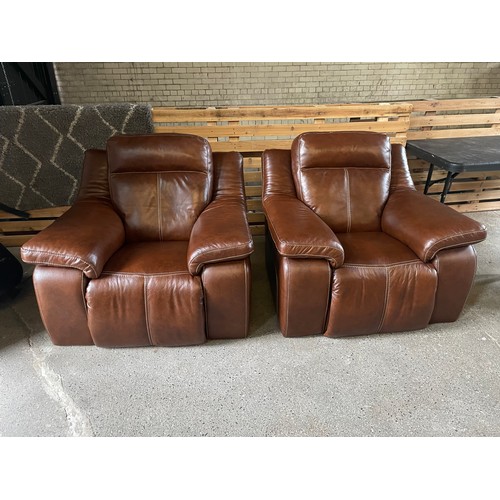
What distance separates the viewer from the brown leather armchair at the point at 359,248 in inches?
65.8

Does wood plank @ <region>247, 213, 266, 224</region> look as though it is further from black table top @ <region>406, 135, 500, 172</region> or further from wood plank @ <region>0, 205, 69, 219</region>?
wood plank @ <region>0, 205, 69, 219</region>

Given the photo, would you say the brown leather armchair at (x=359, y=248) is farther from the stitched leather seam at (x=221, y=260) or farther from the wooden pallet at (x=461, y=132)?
the wooden pallet at (x=461, y=132)

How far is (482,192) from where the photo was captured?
3.31m

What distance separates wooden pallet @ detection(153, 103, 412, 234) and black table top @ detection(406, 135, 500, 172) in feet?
0.72

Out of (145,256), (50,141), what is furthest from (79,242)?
(50,141)

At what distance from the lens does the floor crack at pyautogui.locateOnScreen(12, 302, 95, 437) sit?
1.39 meters

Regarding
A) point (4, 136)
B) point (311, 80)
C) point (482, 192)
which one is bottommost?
point (482, 192)

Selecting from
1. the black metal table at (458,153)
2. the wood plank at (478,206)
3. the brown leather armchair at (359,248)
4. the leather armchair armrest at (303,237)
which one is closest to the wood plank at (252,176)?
the brown leather armchair at (359,248)

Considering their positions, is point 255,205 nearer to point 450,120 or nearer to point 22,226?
point 450,120

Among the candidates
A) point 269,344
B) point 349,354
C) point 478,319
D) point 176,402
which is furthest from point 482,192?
point 176,402

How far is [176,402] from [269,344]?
0.56m

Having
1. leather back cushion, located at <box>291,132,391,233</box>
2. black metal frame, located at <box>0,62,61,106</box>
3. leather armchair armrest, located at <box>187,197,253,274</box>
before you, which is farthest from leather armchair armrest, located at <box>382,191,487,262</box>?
black metal frame, located at <box>0,62,61,106</box>

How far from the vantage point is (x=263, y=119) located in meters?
2.59
